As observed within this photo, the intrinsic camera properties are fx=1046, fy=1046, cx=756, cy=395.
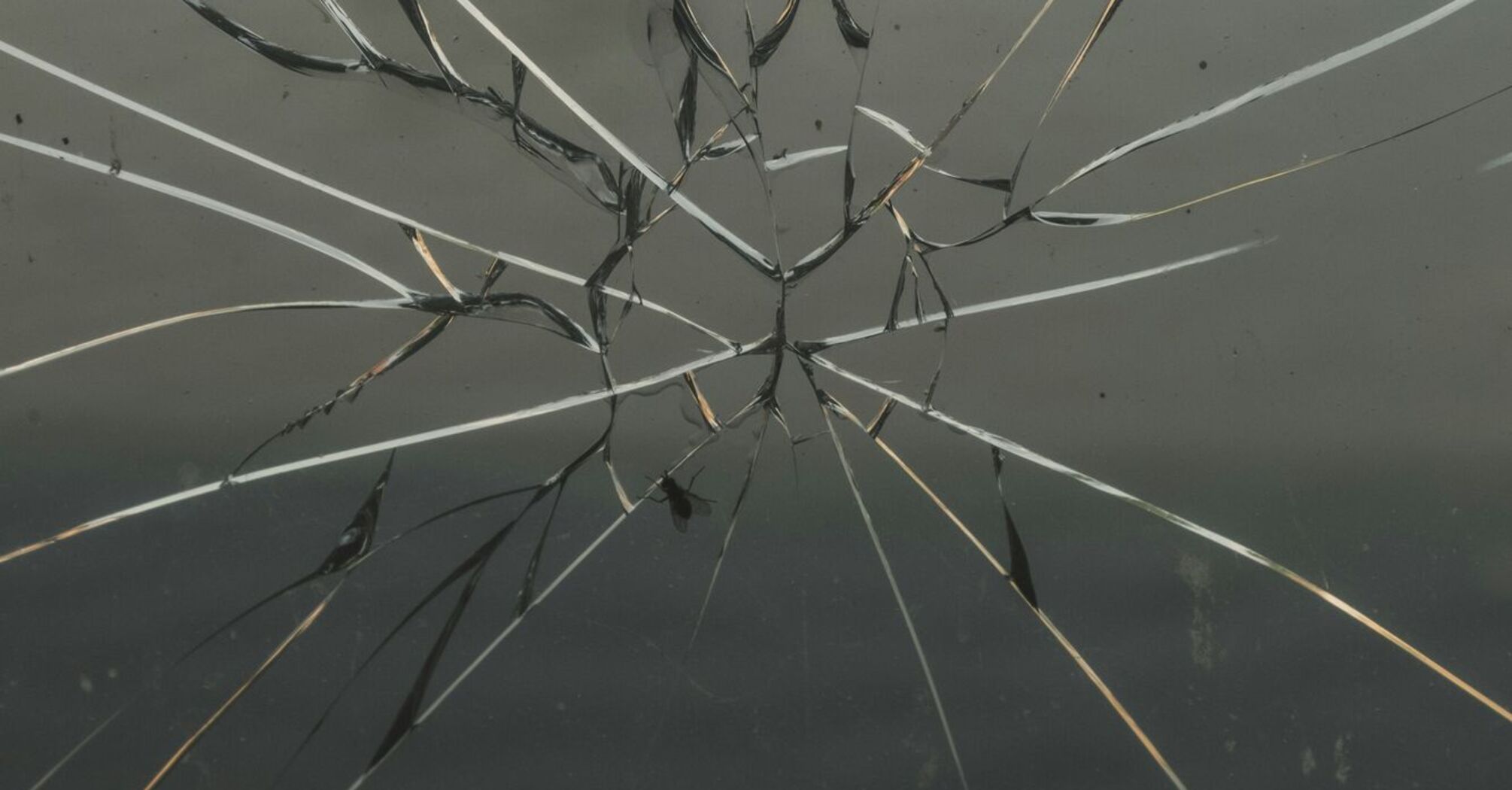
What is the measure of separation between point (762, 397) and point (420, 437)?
18cm

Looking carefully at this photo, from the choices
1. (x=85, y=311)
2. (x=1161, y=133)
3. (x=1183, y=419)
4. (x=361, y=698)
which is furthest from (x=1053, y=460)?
(x=85, y=311)

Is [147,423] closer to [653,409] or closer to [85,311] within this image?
[85,311]

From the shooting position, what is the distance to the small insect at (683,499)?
1.82 ft

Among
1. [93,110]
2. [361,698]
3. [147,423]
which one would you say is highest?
[93,110]

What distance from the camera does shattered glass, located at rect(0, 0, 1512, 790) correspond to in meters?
0.54

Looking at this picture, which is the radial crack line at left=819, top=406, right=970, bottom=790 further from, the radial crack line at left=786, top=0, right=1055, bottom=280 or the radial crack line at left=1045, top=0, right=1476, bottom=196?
the radial crack line at left=1045, top=0, right=1476, bottom=196

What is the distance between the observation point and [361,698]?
56cm

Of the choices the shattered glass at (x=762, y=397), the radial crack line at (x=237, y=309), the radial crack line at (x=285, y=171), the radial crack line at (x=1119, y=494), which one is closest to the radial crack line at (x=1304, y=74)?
the shattered glass at (x=762, y=397)

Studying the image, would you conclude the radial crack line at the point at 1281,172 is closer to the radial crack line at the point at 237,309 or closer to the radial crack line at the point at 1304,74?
the radial crack line at the point at 1304,74

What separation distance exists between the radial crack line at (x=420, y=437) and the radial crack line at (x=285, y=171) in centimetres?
3

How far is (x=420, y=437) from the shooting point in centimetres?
55

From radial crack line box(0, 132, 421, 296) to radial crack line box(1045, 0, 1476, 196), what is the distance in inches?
15.8

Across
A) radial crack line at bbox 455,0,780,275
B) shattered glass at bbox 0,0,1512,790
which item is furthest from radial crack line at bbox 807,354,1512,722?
radial crack line at bbox 455,0,780,275

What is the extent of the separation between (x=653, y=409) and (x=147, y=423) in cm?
27
